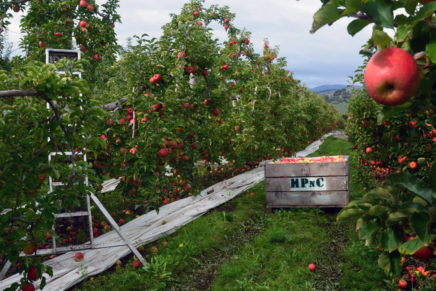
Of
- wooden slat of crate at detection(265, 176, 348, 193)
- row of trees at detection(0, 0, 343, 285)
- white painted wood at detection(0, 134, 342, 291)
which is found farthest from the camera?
wooden slat of crate at detection(265, 176, 348, 193)

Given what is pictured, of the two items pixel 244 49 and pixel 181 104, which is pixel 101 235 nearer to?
pixel 181 104

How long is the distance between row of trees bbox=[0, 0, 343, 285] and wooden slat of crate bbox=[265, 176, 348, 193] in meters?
1.37

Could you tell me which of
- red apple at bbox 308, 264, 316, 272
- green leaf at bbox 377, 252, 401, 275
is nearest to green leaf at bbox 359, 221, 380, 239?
green leaf at bbox 377, 252, 401, 275

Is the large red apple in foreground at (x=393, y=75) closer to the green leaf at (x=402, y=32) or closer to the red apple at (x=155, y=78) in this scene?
the green leaf at (x=402, y=32)

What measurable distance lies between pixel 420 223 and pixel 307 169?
5135 millimetres

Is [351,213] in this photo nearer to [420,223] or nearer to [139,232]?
[420,223]

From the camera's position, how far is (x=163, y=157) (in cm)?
495

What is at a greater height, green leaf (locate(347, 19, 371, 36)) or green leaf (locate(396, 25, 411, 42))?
green leaf (locate(347, 19, 371, 36))

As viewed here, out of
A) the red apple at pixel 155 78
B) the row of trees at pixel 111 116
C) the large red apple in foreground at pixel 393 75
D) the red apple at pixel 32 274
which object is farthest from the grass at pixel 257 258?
the large red apple in foreground at pixel 393 75

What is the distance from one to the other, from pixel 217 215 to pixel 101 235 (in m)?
1.98

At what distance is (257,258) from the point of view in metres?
4.69

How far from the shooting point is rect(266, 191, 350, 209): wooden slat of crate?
6090 millimetres

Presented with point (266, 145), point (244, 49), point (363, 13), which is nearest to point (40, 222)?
point (363, 13)

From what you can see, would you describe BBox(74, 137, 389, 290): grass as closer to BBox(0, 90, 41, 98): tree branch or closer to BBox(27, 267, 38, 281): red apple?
BBox(27, 267, 38, 281): red apple
